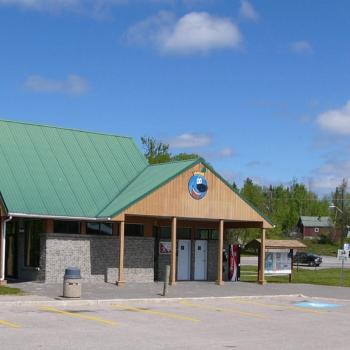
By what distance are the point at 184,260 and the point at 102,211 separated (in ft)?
18.6

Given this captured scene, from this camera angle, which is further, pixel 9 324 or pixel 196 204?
pixel 196 204

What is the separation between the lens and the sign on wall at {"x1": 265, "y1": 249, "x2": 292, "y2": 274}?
3369 cm

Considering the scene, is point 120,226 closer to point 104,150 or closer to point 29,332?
point 104,150

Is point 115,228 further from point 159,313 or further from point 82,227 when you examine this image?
point 159,313

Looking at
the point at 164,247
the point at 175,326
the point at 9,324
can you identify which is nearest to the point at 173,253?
the point at 164,247

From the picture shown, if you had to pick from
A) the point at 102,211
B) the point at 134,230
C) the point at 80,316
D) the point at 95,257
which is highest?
the point at 102,211

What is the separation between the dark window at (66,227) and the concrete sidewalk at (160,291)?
2304 millimetres

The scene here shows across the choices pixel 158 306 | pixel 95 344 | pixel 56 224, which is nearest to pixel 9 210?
pixel 56 224

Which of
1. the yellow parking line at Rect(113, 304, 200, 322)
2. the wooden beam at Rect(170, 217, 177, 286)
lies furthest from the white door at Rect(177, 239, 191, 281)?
the yellow parking line at Rect(113, 304, 200, 322)

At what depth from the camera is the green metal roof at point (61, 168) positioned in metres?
27.3

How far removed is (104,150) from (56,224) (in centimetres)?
606

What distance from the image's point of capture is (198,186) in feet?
96.8

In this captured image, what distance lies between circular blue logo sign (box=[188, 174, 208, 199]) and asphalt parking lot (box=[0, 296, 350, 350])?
716 cm

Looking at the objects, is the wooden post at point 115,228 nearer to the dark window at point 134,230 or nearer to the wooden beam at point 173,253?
the dark window at point 134,230
